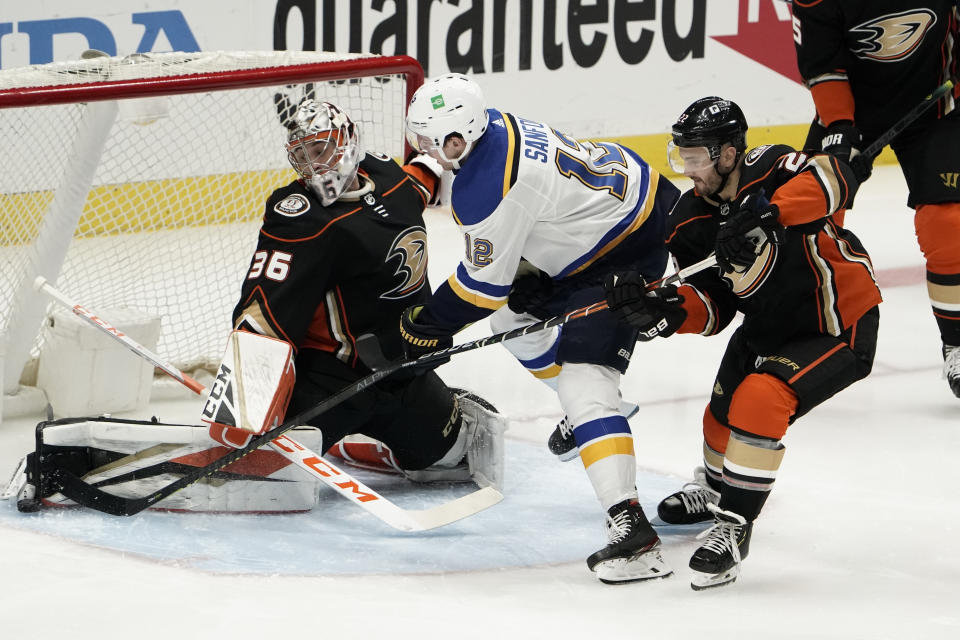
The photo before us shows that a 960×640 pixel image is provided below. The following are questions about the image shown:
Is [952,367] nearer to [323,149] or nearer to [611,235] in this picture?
[611,235]

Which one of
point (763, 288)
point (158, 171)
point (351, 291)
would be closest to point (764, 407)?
point (763, 288)

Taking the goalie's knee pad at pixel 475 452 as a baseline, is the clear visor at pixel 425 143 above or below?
above

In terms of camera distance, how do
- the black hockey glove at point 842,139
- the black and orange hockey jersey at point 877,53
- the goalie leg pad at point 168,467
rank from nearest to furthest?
the goalie leg pad at point 168,467, the black hockey glove at point 842,139, the black and orange hockey jersey at point 877,53

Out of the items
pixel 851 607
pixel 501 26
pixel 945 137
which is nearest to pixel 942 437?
pixel 945 137

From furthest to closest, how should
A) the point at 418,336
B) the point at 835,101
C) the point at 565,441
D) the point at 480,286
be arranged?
the point at 835,101 < the point at 565,441 < the point at 418,336 < the point at 480,286

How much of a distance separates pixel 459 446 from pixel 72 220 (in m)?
1.16

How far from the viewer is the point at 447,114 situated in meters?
2.54

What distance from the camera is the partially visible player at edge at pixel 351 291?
2.79 metres

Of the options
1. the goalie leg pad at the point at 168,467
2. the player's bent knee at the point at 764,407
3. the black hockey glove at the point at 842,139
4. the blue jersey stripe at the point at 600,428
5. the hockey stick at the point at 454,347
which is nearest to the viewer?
the player's bent knee at the point at 764,407

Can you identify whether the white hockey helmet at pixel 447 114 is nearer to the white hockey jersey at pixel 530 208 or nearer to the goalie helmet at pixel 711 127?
the white hockey jersey at pixel 530 208

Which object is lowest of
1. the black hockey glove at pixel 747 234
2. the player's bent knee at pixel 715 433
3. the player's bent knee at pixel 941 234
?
the player's bent knee at pixel 715 433

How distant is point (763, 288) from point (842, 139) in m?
0.99

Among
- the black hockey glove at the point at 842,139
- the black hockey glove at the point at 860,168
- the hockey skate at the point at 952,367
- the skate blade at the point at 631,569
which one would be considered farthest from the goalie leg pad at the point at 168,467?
the hockey skate at the point at 952,367

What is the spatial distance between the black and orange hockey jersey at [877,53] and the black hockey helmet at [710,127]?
1.08 m
